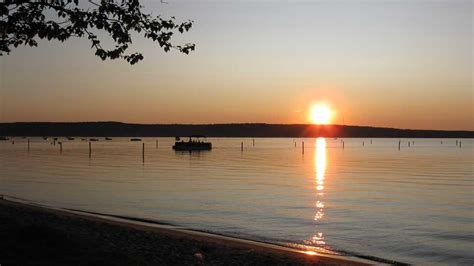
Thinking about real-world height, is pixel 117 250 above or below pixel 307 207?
above

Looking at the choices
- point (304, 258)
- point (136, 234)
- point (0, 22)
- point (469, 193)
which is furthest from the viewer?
point (469, 193)

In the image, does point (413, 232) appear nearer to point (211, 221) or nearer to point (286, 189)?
point (211, 221)

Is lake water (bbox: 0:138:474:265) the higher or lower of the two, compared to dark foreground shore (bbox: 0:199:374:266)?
lower

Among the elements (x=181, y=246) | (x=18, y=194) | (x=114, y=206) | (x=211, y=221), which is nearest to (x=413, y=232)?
(x=211, y=221)

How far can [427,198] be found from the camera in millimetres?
36906

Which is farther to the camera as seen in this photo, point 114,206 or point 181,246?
point 114,206

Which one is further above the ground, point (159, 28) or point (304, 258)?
point (159, 28)

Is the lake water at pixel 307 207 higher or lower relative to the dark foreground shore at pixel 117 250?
lower

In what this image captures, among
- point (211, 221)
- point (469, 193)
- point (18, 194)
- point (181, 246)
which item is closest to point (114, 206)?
point (211, 221)

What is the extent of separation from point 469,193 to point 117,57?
35214 mm

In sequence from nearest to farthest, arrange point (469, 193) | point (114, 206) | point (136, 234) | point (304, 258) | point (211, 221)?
point (304, 258), point (136, 234), point (211, 221), point (114, 206), point (469, 193)

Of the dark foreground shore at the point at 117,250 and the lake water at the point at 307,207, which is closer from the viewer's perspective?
the dark foreground shore at the point at 117,250

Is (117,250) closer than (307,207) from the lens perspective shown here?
Yes

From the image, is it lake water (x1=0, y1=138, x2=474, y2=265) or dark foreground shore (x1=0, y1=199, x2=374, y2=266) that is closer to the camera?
dark foreground shore (x1=0, y1=199, x2=374, y2=266)
